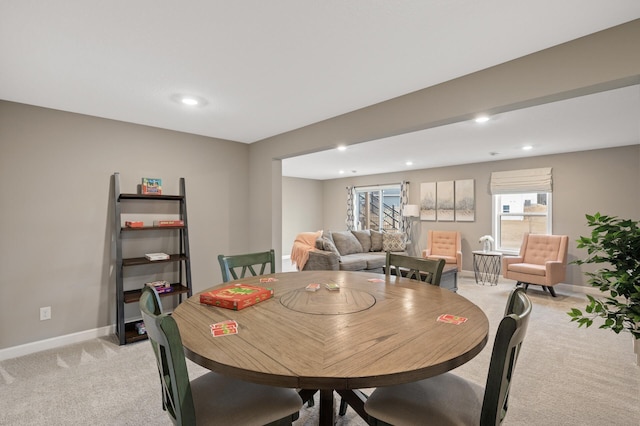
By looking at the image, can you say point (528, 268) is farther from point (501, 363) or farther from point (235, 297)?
point (235, 297)

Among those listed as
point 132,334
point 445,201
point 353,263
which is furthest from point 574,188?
point 132,334

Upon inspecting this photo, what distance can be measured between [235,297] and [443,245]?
5819 mm

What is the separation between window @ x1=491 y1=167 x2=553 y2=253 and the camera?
18.6 feet

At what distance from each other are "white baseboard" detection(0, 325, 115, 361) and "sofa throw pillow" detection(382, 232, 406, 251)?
5085mm

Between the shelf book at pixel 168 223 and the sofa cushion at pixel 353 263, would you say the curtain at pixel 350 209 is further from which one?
the shelf book at pixel 168 223

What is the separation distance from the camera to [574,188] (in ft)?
17.6

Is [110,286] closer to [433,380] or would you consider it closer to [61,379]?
[61,379]

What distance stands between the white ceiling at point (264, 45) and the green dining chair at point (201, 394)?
1470 mm

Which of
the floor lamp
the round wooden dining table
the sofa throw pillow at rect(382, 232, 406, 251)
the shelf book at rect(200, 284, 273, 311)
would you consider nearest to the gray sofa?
the sofa throw pillow at rect(382, 232, 406, 251)

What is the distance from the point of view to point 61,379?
8.16ft

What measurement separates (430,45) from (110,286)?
3769mm

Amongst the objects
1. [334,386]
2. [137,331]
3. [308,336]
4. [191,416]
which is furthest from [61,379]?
[334,386]

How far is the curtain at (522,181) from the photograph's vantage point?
5.61 metres

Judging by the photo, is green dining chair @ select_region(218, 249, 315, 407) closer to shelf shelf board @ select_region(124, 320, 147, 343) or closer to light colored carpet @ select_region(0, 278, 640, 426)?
light colored carpet @ select_region(0, 278, 640, 426)
